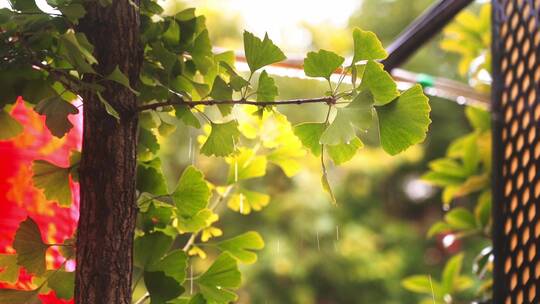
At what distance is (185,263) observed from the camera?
1.98ft

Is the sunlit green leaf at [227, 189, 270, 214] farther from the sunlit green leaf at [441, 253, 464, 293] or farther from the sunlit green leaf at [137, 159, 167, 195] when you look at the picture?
the sunlit green leaf at [441, 253, 464, 293]

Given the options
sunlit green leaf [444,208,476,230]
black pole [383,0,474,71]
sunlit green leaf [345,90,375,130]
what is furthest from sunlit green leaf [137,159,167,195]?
sunlit green leaf [444,208,476,230]

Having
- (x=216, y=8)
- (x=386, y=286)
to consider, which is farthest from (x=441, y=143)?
(x=216, y=8)

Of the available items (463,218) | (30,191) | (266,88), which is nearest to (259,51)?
(266,88)

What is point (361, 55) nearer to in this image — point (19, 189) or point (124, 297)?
point (124, 297)

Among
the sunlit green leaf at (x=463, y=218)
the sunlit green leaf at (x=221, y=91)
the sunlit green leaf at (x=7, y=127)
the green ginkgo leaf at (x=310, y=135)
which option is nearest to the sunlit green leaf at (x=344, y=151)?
the green ginkgo leaf at (x=310, y=135)

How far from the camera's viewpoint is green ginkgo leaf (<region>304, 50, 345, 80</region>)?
509 millimetres

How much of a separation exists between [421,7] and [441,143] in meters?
1.54

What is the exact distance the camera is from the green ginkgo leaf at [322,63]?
51cm

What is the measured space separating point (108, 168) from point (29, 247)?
11 centimetres

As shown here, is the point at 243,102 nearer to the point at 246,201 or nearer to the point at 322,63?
the point at 322,63

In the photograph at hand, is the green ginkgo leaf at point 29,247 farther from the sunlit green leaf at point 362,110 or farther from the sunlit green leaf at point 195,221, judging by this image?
the sunlit green leaf at point 362,110

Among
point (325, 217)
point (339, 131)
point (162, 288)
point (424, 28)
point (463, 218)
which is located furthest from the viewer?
point (325, 217)

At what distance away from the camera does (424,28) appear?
0.91 metres
